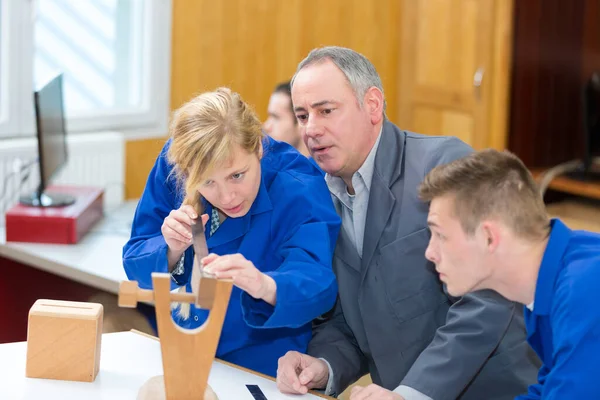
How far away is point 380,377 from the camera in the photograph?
223 cm

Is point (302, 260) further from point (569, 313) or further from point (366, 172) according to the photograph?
point (569, 313)

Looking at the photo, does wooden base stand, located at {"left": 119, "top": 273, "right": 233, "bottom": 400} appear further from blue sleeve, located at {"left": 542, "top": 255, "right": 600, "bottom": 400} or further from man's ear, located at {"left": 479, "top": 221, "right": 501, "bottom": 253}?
blue sleeve, located at {"left": 542, "top": 255, "right": 600, "bottom": 400}

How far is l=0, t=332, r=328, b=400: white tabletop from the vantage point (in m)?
1.85

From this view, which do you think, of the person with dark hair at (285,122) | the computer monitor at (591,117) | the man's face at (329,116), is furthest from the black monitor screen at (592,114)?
Result: the man's face at (329,116)

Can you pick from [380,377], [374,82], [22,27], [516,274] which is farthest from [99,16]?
[516,274]

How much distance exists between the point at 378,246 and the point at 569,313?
0.68 metres

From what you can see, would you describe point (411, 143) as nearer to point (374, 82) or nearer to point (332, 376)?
point (374, 82)

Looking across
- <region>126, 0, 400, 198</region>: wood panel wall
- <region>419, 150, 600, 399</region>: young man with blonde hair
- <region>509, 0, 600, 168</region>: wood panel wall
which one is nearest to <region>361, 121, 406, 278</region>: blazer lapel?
<region>419, 150, 600, 399</region>: young man with blonde hair

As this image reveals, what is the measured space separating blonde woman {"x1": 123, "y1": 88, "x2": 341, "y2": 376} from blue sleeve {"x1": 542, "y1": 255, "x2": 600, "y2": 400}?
512mm

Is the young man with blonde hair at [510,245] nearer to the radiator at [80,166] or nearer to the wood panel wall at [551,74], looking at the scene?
the radiator at [80,166]

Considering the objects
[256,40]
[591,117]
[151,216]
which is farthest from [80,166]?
[591,117]

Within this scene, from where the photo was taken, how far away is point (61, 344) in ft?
6.23

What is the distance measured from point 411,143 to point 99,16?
2647 millimetres

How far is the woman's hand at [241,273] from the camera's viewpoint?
1.70 meters
